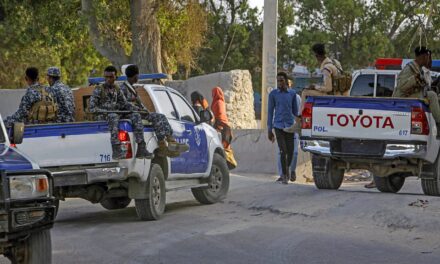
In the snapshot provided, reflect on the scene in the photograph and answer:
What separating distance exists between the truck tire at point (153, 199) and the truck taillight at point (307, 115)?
94.9 inches

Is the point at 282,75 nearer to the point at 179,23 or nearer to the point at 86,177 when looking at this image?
the point at 86,177

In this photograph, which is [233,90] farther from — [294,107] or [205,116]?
[205,116]

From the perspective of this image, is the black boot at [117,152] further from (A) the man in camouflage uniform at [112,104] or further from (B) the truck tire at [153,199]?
(B) the truck tire at [153,199]

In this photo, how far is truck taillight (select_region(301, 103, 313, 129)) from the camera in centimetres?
1307

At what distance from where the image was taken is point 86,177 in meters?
10.8

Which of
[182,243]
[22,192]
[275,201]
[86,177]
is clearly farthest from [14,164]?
[275,201]

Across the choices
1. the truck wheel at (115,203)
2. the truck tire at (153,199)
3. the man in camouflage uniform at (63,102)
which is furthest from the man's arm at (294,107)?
the man in camouflage uniform at (63,102)

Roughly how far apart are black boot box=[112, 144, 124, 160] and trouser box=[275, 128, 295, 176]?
506 cm

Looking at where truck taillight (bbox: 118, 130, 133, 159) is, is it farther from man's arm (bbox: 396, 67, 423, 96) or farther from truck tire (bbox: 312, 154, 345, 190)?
man's arm (bbox: 396, 67, 423, 96)

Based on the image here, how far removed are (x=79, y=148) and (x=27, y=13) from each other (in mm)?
17165

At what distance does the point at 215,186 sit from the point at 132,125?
10.5 feet

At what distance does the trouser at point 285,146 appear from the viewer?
15.4m

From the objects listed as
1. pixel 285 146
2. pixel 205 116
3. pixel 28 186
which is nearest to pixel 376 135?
pixel 205 116

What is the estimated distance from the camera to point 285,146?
15.4 m
